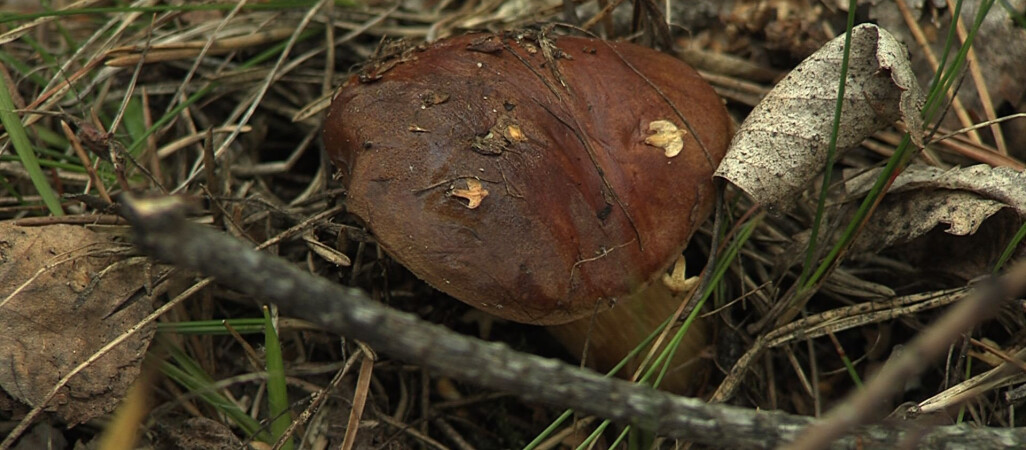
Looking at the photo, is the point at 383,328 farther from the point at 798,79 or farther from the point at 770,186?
the point at 798,79

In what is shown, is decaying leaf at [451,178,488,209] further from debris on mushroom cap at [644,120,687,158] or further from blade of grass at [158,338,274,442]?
blade of grass at [158,338,274,442]

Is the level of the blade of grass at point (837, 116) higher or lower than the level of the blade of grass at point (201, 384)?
higher

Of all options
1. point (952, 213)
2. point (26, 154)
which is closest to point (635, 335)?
point (952, 213)

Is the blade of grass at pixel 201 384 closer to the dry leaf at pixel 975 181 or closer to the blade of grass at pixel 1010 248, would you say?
the dry leaf at pixel 975 181

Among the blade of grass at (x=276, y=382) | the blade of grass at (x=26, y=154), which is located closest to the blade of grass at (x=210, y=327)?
the blade of grass at (x=276, y=382)

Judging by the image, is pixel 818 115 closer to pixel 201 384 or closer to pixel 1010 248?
pixel 1010 248

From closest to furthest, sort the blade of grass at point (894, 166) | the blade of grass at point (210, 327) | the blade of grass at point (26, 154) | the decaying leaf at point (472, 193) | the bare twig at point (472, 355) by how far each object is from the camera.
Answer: the bare twig at point (472, 355) → the decaying leaf at point (472, 193) → the blade of grass at point (894, 166) → the blade of grass at point (210, 327) → the blade of grass at point (26, 154)

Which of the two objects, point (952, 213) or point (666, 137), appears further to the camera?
point (952, 213)
